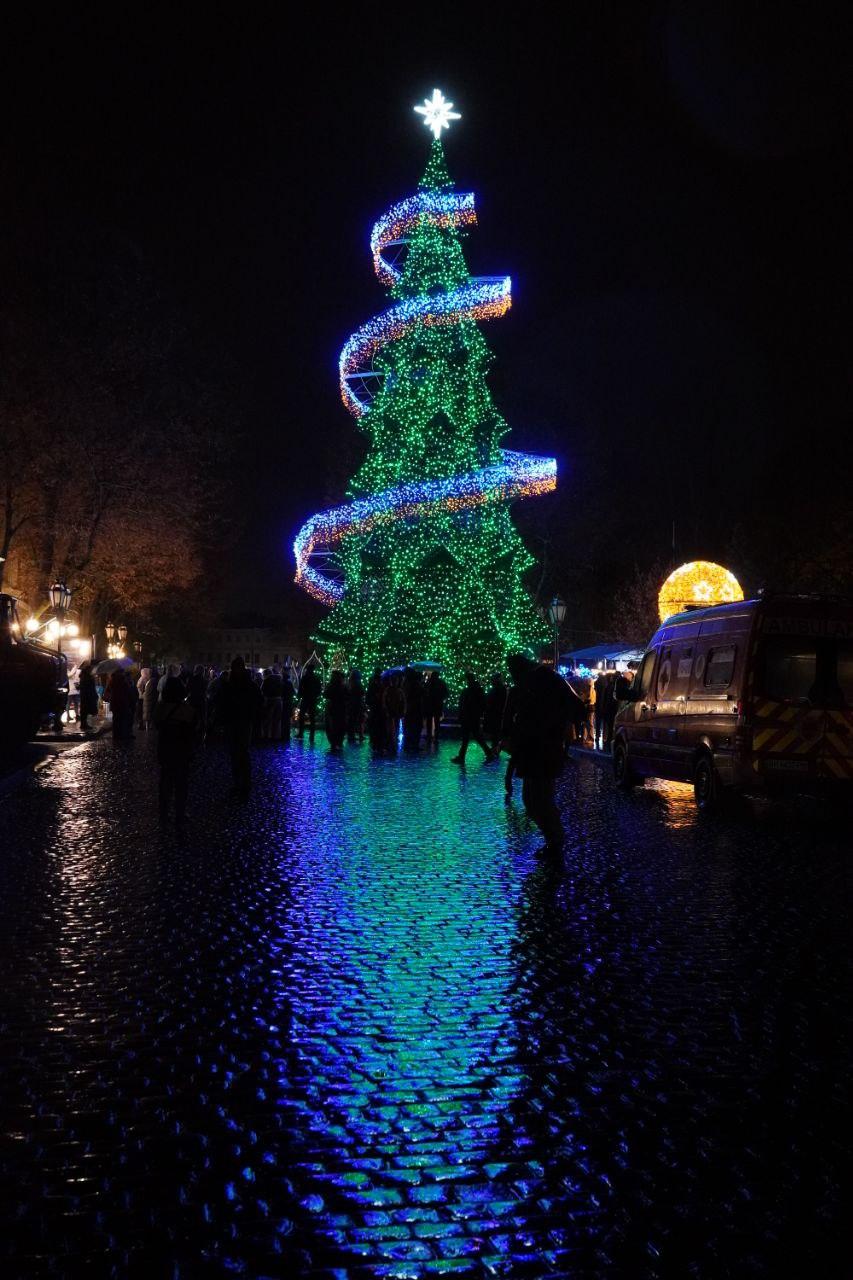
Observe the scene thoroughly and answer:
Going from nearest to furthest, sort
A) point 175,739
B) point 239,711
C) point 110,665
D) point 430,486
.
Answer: point 175,739
point 239,711
point 430,486
point 110,665

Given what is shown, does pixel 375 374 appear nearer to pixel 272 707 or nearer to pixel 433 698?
pixel 272 707

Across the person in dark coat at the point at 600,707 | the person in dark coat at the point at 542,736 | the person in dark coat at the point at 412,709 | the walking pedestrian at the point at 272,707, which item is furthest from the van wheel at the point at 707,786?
the walking pedestrian at the point at 272,707

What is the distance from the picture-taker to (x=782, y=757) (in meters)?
13.8

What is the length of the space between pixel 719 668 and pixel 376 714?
1328cm

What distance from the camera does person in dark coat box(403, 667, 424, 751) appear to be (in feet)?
88.1

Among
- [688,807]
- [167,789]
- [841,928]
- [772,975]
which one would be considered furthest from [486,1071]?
[688,807]

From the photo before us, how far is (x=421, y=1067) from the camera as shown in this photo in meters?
4.93

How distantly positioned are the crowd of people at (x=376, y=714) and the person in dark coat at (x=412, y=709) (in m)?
0.02

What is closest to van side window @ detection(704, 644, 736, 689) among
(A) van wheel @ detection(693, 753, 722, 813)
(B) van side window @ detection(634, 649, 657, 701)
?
(A) van wheel @ detection(693, 753, 722, 813)

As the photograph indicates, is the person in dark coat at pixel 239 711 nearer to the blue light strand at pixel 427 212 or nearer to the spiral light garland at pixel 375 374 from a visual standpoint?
the spiral light garland at pixel 375 374

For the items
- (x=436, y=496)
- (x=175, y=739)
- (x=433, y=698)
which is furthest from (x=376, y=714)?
(x=175, y=739)

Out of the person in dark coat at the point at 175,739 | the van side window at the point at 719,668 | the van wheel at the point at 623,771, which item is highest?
the van side window at the point at 719,668

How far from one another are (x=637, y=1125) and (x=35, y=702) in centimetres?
Result: 1811

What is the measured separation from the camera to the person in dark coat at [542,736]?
10.4 metres
